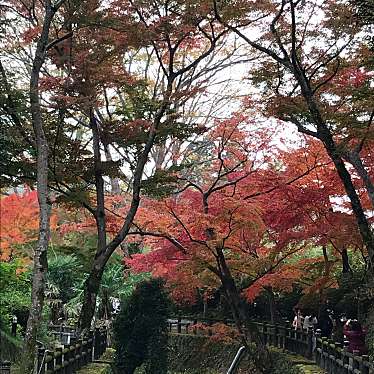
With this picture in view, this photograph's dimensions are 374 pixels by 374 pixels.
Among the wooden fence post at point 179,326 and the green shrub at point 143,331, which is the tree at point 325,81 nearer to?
the green shrub at point 143,331

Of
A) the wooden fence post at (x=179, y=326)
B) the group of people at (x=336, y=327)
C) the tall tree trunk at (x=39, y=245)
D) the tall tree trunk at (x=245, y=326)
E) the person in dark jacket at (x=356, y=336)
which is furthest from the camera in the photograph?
the wooden fence post at (x=179, y=326)

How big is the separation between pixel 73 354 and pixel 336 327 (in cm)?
859

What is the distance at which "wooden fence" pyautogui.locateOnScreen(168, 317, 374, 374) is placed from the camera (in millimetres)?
9833

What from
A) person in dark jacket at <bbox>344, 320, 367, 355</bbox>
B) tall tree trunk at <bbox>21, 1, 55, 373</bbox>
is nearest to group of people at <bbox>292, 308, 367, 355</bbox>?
person in dark jacket at <bbox>344, 320, 367, 355</bbox>

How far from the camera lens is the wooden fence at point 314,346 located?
9.83 m

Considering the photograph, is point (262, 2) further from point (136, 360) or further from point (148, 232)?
point (136, 360)

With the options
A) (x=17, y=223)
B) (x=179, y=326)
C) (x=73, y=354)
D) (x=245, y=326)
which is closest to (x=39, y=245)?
(x=73, y=354)

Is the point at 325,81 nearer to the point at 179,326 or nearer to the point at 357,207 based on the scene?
the point at 357,207

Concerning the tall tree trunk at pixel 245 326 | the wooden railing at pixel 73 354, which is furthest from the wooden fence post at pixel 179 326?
the tall tree trunk at pixel 245 326

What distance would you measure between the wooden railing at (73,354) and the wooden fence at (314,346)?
2.19 m

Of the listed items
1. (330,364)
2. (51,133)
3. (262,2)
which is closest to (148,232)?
(51,133)

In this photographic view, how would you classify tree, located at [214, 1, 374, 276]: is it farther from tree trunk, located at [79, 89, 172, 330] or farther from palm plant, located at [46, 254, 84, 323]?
palm plant, located at [46, 254, 84, 323]

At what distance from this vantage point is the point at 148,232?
14508 mm

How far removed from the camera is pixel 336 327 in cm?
1695
